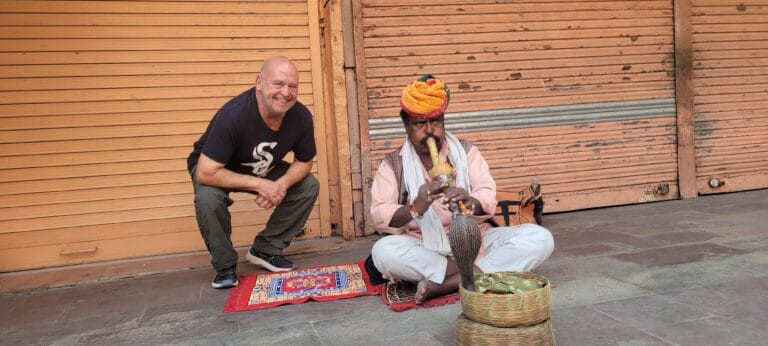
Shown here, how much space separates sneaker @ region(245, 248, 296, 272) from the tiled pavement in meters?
0.16

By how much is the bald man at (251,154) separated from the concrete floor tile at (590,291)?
5.75 feet

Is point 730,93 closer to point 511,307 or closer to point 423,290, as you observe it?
point 423,290

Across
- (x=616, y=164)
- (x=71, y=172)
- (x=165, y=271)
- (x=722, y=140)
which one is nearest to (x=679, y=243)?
(x=616, y=164)

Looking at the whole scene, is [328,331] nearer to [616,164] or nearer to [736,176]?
[616,164]

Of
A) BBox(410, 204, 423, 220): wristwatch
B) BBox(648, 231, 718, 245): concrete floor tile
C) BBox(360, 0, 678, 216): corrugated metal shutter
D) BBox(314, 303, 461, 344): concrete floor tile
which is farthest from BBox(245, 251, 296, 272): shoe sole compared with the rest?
BBox(648, 231, 718, 245): concrete floor tile

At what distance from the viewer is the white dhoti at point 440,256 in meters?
3.01

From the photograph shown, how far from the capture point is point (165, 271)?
4301 mm

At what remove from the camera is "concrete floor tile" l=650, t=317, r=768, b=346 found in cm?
233

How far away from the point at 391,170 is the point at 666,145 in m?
3.88

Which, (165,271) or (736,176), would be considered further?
(736,176)

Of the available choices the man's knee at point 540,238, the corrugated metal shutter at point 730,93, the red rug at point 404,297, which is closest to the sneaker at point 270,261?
the red rug at point 404,297

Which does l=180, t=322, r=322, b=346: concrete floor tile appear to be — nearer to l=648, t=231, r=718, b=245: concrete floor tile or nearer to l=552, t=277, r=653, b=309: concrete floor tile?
l=552, t=277, r=653, b=309: concrete floor tile

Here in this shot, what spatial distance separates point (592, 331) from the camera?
2.52 meters

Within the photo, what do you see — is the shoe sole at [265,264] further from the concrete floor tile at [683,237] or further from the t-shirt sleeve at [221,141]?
the concrete floor tile at [683,237]
